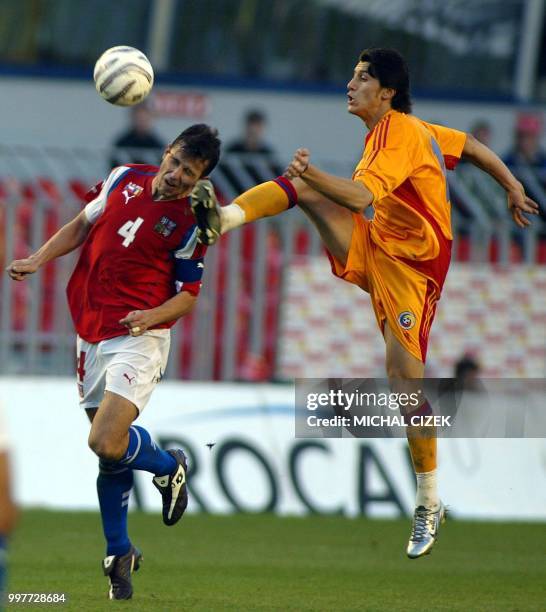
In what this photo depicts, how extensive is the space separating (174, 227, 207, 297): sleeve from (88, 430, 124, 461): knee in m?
1.02

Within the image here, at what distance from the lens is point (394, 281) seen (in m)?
9.41

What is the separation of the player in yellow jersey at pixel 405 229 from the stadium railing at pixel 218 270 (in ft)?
18.7

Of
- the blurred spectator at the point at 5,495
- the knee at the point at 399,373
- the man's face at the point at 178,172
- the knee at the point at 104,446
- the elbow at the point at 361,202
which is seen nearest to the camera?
the blurred spectator at the point at 5,495

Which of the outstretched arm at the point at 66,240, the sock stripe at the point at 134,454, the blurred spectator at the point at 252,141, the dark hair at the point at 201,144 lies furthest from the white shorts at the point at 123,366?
the blurred spectator at the point at 252,141

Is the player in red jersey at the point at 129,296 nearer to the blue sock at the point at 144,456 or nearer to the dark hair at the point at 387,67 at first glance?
the blue sock at the point at 144,456

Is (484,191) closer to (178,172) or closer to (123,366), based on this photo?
(178,172)

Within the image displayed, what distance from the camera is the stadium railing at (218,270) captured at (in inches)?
589

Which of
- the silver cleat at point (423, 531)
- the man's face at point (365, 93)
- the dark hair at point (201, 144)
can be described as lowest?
the silver cleat at point (423, 531)

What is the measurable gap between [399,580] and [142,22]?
12050 millimetres

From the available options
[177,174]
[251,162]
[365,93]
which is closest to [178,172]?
[177,174]

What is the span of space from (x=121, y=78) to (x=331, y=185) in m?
1.73

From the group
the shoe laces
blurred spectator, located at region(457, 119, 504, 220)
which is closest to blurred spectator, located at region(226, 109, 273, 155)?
blurred spectator, located at region(457, 119, 504, 220)

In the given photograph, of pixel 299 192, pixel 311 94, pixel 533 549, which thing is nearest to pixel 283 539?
pixel 533 549

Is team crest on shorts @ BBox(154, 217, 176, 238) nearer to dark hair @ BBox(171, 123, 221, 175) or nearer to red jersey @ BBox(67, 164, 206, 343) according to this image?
red jersey @ BBox(67, 164, 206, 343)
